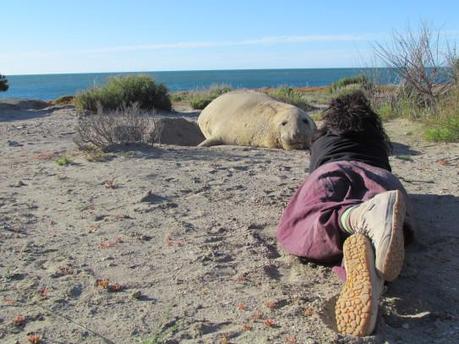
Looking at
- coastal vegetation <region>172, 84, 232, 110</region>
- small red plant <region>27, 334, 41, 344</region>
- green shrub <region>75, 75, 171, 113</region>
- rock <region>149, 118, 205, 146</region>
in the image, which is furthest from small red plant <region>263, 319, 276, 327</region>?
coastal vegetation <region>172, 84, 232, 110</region>

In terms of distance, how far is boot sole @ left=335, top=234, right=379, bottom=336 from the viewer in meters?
2.75

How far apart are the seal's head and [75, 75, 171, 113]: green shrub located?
7.29 m

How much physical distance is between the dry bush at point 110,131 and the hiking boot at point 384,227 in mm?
5183

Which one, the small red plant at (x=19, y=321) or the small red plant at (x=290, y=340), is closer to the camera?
the small red plant at (x=290, y=340)

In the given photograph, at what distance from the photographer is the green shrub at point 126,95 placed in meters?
15.7

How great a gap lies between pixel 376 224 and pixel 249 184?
121 inches

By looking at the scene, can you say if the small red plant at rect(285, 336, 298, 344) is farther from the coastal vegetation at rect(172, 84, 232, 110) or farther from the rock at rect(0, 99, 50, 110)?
the rock at rect(0, 99, 50, 110)

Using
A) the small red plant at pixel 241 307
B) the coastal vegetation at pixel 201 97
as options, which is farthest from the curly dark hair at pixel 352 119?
the coastal vegetation at pixel 201 97

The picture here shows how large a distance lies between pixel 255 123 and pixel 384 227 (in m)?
6.49

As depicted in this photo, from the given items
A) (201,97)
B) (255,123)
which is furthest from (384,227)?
(201,97)

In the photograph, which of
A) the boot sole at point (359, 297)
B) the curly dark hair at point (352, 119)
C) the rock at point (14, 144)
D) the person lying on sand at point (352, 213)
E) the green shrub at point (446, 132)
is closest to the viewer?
the boot sole at point (359, 297)

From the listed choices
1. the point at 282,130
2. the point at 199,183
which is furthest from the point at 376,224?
the point at 282,130

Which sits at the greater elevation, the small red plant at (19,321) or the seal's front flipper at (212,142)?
the seal's front flipper at (212,142)

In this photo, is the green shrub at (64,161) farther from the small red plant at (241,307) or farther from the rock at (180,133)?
the small red plant at (241,307)
